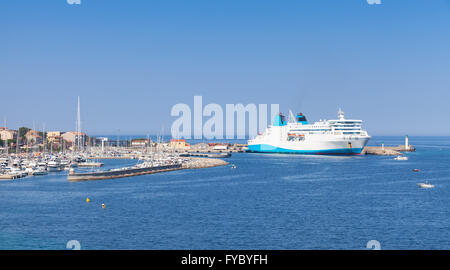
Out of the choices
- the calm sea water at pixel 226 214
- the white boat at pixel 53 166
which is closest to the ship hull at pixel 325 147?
the calm sea water at pixel 226 214

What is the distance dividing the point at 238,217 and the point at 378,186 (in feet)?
59.7

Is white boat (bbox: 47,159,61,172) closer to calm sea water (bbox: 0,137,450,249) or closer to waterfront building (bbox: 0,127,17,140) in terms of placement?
calm sea water (bbox: 0,137,450,249)

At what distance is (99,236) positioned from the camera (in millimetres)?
18859

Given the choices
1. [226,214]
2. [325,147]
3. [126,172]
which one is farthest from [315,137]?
[226,214]

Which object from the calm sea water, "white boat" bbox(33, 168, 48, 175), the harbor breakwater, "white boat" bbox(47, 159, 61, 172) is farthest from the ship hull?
"white boat" bbox(33, 168, 48, 175)

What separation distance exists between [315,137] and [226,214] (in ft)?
202

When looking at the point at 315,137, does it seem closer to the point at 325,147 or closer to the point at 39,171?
the point at 325,147

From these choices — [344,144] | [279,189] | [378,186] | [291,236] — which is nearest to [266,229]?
[291,236]

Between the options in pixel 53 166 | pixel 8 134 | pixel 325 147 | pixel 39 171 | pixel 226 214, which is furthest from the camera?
pixel 8 134

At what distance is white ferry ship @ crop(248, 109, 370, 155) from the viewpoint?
261 ft

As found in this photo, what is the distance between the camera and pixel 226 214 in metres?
23.8

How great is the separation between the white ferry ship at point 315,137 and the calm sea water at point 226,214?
39298 millimetres

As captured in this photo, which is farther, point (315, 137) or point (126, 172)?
point (315, 137)
